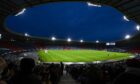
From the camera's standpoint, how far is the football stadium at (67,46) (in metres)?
5.42

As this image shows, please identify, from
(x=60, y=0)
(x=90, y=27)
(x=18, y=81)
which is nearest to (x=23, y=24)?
(x=90, y=27)

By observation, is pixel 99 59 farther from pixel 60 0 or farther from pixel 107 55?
pixel 60 0

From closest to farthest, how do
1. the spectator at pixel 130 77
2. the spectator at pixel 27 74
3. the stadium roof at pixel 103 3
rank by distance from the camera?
the spectator at pixel 130 77
the spectator at pixel 27 74
the stadium roof at pixel 103 3

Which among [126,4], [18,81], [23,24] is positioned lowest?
[18,81]

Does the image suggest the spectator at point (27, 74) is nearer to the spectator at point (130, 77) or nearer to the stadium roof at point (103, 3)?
the spectator at point (130, 77)

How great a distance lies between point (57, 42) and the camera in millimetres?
96375

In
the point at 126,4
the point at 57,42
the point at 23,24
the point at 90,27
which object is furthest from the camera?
the point at 90,27

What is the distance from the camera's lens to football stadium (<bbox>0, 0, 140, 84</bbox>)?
5.42m

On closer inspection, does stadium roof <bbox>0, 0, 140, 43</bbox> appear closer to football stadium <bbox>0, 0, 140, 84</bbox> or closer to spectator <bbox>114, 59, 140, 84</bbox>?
football stadium <bbox>0, 0, 140, 84</bbox>

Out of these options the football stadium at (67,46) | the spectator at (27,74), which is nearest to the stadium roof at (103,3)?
the football stadium at (67,46)

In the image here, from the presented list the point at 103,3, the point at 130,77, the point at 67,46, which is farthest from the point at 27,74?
the point at 67,46

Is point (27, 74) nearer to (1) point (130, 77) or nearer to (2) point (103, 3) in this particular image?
(1) point (130, 77)

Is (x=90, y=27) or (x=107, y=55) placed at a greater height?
(x=90, y=27)

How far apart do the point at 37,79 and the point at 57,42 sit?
91384 mm
